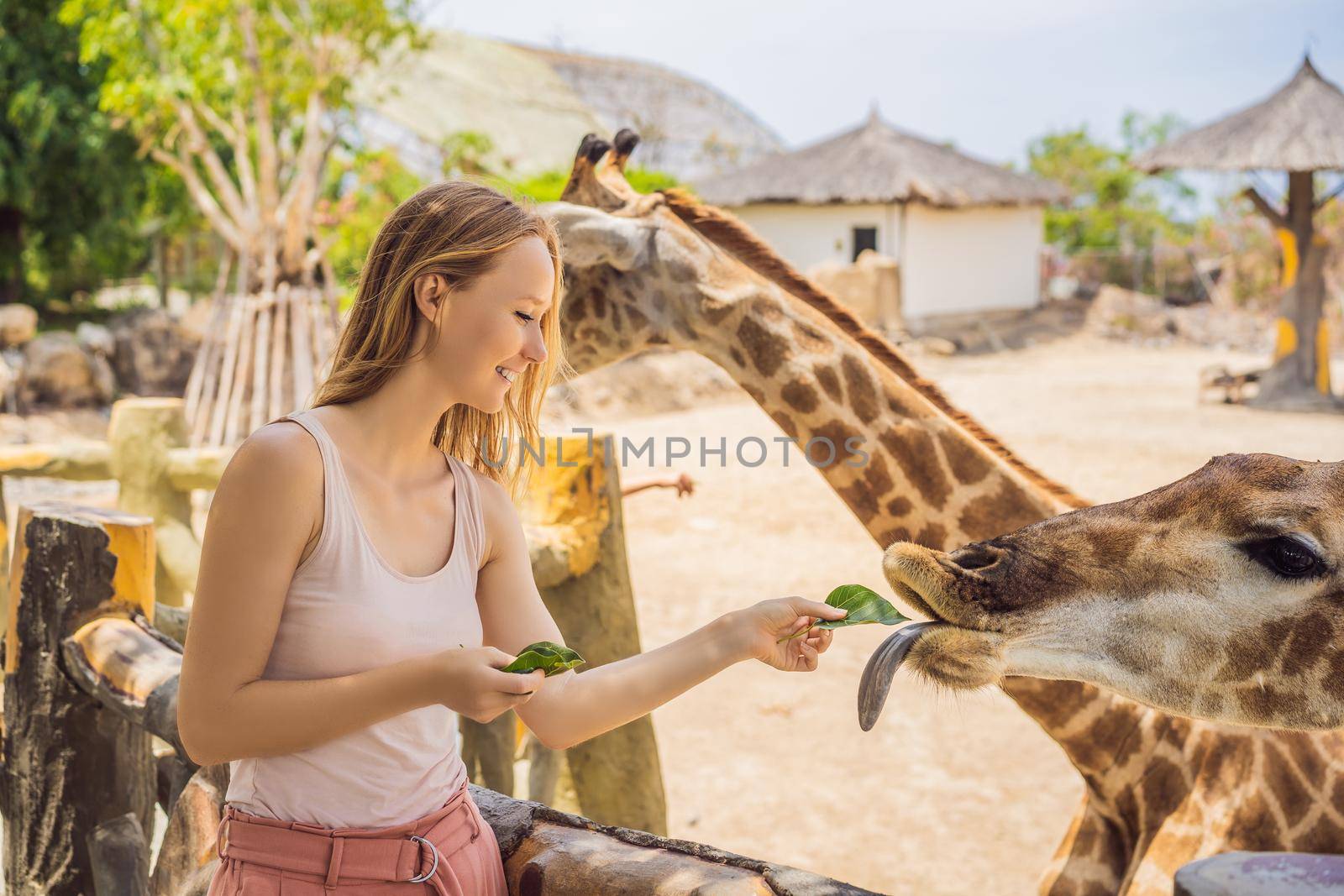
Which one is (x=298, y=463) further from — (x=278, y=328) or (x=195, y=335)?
(x=195, y=335)

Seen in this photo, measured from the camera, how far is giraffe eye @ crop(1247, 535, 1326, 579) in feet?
5.06

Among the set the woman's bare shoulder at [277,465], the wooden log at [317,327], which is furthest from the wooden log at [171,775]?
the wooden log at [317,327]

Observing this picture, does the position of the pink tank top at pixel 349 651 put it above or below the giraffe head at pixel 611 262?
below

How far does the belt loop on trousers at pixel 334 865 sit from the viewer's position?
1.46m

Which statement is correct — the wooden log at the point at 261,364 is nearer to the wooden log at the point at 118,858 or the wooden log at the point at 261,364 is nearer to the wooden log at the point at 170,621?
the wooden log at the point at 170,621

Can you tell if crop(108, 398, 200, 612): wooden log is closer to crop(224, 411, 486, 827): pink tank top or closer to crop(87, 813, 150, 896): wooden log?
crop(87, 813, 150, 896): wooden log

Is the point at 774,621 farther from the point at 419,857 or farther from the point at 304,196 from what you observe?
the point at 304,196

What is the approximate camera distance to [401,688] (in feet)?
4.56

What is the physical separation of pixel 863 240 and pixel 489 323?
20394 millimetres

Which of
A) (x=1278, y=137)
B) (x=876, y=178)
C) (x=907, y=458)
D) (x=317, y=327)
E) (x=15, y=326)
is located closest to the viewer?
(x=907, y=458)

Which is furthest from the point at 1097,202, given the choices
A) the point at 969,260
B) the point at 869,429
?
the point at 869,429

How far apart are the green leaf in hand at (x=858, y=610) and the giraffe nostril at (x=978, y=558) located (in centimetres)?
11

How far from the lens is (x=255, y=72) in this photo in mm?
Answer: 9789

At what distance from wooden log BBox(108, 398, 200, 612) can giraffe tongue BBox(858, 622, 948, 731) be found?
4.09 meters
